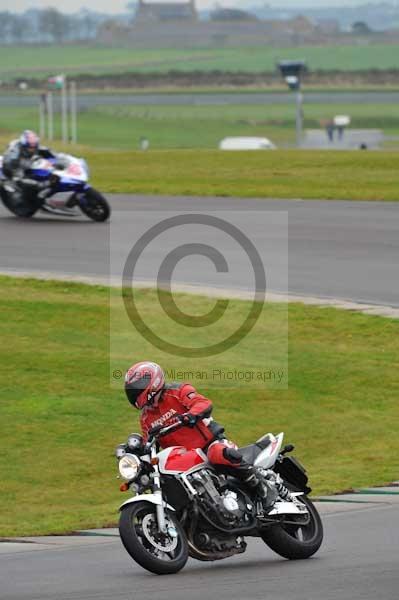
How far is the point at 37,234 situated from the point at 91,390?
11249 mm

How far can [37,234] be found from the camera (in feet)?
87.3

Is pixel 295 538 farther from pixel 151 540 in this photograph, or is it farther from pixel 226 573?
pixel 151 540

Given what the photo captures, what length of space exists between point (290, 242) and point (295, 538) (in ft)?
52.5

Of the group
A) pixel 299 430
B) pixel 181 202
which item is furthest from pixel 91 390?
pixel 181 202

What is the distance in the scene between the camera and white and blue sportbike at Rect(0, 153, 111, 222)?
1066 inches

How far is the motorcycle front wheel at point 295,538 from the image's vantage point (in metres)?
9.29

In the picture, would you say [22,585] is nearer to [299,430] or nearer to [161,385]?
[161,385]

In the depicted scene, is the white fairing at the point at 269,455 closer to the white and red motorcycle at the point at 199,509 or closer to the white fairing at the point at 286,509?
the white and red motorcycle at the point at 199,509

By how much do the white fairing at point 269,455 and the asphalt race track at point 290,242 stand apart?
401 inches

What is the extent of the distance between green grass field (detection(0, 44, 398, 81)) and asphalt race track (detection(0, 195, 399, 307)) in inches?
4447

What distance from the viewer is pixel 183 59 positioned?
554 feet

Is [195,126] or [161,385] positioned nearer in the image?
[161,385]

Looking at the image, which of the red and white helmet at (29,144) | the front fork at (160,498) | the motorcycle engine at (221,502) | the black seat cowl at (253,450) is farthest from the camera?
the red and white helmet at (29,144)

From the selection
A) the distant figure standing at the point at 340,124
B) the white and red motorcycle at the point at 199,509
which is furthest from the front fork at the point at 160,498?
the distant figure standing at the point at 340,124
